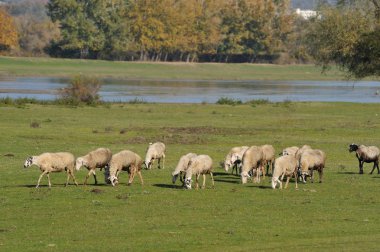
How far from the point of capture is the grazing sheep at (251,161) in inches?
1082

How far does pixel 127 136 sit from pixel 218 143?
15.1 feet

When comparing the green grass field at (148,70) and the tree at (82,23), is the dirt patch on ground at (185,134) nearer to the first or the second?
the green grass field at (148,70)

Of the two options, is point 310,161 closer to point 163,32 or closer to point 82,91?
point 82,91

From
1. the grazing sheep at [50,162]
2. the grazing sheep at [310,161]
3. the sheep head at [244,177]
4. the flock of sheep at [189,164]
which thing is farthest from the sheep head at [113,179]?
the grazing sheep at [310,161]

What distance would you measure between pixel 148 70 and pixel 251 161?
10816 cm

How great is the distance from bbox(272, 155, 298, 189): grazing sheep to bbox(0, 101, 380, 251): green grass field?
439 mm

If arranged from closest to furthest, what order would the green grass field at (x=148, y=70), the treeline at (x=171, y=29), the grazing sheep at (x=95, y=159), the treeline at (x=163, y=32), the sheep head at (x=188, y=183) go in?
the sheep head at (x=188, y=183) < the grazing sheep at (x=95, y=159) < the green grass field at (x=148, y=70) < the treeline at (x=163, y=32) < the treeline at (x=171, y=29)

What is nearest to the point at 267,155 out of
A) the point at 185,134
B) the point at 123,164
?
the point at 123,164

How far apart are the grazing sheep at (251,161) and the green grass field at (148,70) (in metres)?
88.7

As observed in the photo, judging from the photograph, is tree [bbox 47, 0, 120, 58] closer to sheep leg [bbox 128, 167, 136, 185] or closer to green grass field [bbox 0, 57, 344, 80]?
green grass field [bbox 0, 57, 344, 80]

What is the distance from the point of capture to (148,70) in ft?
443

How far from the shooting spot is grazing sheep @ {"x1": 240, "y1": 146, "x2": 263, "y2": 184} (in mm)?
27484

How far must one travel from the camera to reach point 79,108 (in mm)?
58688

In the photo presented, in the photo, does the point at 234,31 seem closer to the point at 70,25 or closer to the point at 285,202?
the point at 70,25
